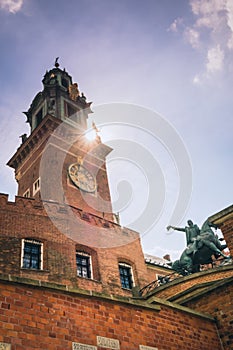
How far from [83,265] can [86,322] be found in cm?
1542

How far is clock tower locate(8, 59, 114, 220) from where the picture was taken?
2807 centimetres

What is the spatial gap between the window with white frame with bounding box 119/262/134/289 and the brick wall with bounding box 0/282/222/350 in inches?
569

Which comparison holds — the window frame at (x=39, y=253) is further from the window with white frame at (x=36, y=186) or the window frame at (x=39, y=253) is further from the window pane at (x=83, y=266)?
the window with white frame at (x=36, y=186)

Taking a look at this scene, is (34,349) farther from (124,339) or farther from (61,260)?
(61,260)

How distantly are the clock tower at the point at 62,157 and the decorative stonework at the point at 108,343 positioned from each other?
18483 mm

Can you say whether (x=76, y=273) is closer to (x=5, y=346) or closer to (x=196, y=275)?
(x=196, y=275)

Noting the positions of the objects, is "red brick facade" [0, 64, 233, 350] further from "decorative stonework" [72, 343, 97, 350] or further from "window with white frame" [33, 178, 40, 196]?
"window with white frame" [33, 178, 40, 196]

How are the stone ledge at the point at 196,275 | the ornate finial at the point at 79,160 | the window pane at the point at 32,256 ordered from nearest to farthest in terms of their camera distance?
1. the stone ledge at the point at 196,275
2. the window pane at the point at 32,256
3. the ornate finial at the point at 79,160

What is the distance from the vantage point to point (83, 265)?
23.3m

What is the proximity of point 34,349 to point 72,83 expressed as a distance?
35.7m

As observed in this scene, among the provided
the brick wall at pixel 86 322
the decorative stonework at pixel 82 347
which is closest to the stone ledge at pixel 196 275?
the brick wall at pixel 86 322

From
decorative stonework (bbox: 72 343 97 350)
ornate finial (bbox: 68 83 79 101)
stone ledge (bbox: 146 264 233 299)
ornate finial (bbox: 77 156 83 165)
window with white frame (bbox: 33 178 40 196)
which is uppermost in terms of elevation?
ornate finial (bbox: 68 83 79 101)

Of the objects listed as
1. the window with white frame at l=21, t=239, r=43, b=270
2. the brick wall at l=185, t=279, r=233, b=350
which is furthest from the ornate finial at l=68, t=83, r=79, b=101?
the brick wall at l=185, t=279, r=233, b=350

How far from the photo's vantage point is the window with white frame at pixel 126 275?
2470 cm
